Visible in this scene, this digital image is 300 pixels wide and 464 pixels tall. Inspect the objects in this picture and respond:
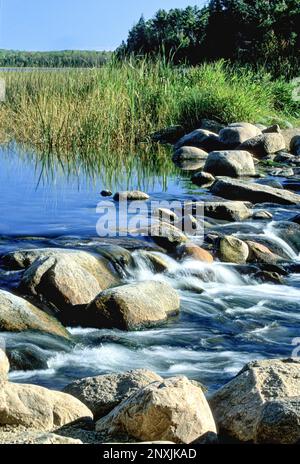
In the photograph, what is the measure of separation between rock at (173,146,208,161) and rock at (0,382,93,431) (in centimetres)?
1099

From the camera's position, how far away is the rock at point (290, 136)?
1549 centimetres

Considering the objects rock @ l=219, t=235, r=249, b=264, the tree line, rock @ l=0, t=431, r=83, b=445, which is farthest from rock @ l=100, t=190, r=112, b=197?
the tree line

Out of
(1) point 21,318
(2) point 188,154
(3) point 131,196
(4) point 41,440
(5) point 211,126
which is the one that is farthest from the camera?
(5) point 211,126

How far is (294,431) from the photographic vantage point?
10.6 feet

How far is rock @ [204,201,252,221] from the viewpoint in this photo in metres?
9.11

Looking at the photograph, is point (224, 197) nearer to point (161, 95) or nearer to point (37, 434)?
point (161, 95)

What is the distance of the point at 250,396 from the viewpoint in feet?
11.9

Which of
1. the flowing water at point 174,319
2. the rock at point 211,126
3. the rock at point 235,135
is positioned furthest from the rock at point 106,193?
the rock at point 211,126

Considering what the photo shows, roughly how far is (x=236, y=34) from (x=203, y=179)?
54.1 feet

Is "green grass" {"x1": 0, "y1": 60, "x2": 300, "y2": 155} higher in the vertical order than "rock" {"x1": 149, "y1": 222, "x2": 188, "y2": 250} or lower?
higher

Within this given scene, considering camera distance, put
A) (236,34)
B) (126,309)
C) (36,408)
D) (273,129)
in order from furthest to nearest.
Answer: (236,34)
(273,129)
(126,309)
(36,408)

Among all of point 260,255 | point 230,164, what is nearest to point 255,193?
point 230,164

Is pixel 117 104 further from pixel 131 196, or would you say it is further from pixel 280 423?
pixel 280 423

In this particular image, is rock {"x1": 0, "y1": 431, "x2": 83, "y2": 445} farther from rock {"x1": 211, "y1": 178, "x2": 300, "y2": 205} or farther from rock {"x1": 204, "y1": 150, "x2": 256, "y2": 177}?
rock {"x1": 204, "y1": 150, "x2": 256, "y2": 177}
